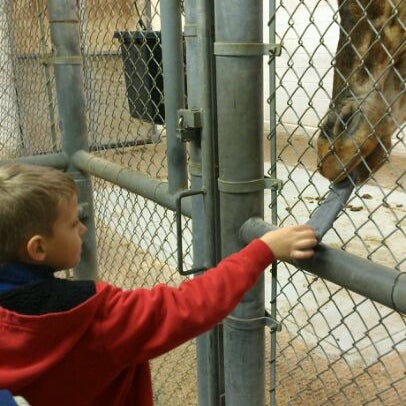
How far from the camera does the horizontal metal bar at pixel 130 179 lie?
82.4 inches

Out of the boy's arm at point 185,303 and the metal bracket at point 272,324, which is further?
the metal bracket at point 272,324

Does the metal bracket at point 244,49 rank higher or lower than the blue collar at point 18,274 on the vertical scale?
higher

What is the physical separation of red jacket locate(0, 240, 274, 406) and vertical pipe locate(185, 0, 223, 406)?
0.35m

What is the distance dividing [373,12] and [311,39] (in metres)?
6.82

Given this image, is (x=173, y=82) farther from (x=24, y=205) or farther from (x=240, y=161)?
(x=24, y=205)

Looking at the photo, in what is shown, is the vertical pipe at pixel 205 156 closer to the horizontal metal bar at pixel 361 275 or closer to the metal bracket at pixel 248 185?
the metal bracket at pixel 248 185

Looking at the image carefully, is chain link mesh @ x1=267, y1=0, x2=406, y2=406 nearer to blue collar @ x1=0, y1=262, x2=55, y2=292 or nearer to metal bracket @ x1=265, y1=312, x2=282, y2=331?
metal bracket @ x1=265, y1=312, x2=282, y2=331

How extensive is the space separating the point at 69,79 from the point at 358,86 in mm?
1621

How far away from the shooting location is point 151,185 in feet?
7.22

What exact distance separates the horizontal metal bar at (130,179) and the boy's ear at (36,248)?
624 millimetres

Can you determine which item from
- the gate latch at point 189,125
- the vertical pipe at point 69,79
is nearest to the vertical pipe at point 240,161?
the gate latch at point 189,125

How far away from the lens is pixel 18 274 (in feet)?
4.72

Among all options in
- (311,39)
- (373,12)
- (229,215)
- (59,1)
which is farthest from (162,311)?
(311,39)

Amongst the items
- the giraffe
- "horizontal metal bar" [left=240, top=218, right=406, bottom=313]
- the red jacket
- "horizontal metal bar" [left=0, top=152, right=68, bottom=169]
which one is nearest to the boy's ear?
the red jacket
